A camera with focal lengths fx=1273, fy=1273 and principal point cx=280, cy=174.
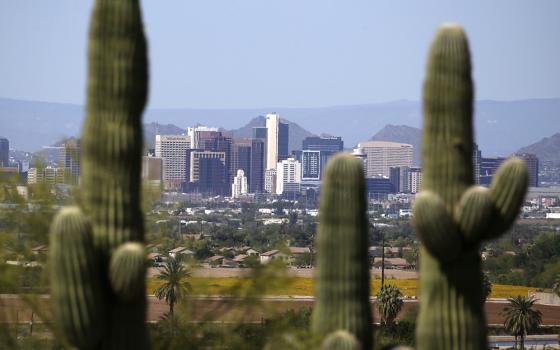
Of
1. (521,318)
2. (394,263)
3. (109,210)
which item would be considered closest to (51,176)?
(109,210)

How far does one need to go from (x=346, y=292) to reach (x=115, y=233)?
2175 millimetres

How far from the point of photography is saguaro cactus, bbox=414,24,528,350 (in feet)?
39.3

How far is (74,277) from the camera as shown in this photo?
11258 millimetres

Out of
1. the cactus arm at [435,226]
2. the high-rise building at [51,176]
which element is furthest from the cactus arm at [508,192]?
the high-rise building at [51,176]

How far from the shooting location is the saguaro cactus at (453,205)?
11977mm

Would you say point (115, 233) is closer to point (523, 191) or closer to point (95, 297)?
point (95, 297)

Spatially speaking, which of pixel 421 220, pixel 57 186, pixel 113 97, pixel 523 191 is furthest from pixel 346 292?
pixel 57 186

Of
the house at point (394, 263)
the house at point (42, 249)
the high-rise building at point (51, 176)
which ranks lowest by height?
the house at point (394, 263)

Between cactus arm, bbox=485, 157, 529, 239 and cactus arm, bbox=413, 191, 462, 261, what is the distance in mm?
431

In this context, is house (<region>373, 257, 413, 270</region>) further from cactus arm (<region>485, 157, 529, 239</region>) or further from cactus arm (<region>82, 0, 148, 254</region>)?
cactus arm (<region>82, 0, 148, 254</region>)

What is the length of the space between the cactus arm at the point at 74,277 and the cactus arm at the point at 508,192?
150 inches

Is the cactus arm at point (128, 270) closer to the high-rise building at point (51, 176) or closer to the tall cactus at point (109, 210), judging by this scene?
the tall cactus at point (109, 210)

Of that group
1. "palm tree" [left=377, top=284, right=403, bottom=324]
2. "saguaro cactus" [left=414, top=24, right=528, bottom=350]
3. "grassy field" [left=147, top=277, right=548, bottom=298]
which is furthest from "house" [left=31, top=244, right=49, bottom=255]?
Answer: "palm tree" [left=377, top=284, right=403, bottom=324]

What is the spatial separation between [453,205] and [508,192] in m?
0.53
